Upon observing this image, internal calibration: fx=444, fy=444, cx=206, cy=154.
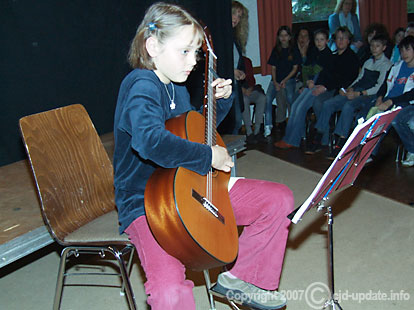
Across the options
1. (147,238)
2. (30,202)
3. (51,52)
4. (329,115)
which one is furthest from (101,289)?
(329,115)

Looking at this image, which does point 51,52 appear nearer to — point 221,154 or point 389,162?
point 221,154

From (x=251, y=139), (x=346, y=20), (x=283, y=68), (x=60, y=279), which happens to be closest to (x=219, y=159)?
(x=60, y=279)

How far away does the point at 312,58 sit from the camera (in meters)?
5.33

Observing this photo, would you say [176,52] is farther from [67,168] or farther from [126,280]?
[126,280]

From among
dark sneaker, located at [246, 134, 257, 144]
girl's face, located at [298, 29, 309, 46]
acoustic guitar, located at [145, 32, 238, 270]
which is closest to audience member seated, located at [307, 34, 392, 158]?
dark sneaker, located at [246, 134, 257, 144]

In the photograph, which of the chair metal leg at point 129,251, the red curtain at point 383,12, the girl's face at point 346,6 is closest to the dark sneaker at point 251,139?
the girl's face at point 346,6

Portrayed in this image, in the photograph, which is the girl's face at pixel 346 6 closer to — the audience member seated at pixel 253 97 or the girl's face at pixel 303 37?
the girl's face at pixel 303 37

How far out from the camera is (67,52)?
3.22m

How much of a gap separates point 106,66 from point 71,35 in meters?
0.38

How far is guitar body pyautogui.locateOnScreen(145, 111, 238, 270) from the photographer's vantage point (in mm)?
1314

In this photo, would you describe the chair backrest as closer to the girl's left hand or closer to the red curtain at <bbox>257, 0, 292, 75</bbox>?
the girl's left hand

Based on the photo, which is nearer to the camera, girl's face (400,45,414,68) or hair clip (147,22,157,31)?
hair clip (147,22,157,31)

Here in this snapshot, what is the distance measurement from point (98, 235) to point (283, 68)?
14.0ft

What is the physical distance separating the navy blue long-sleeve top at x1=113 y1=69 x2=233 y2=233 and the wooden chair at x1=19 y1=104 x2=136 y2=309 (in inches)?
6.2
